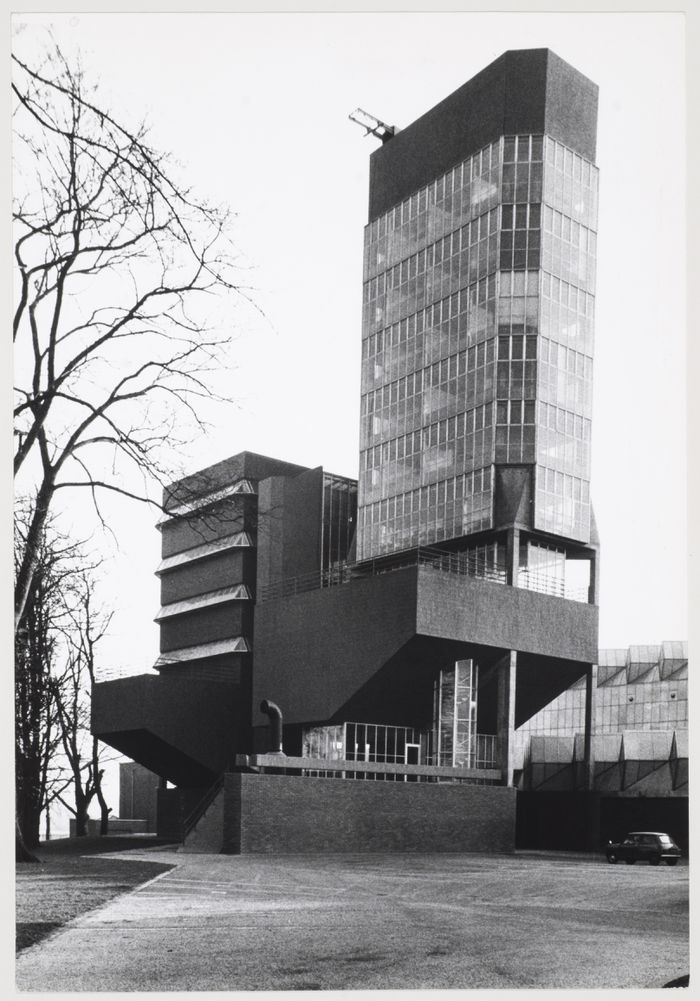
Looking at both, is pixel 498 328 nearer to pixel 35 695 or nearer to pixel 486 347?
pixel 486 347

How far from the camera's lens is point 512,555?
180 ft

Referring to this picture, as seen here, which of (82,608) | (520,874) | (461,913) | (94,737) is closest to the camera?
(461,913)

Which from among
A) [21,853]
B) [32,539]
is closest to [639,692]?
[21,853]

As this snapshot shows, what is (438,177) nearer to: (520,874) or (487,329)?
(487,329)

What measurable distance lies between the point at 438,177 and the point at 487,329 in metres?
8.30

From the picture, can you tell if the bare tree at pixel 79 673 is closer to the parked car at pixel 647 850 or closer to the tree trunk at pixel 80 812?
the tree trunk at pixel 80 812

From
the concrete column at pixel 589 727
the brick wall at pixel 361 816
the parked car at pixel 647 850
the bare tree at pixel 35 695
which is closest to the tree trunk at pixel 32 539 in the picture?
the bare tree at pixel 35 695

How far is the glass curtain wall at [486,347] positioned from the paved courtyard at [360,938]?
92.1ft

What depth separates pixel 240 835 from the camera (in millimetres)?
44094

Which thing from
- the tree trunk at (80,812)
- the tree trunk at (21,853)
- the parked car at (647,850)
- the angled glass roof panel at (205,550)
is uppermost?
the angled glass roof panel at (205,550)

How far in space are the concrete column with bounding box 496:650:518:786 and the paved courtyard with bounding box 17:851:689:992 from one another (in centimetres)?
2432

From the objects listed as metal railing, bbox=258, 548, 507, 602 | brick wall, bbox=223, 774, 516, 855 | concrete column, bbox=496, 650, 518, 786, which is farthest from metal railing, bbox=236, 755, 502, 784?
metal railing, bbox=258, 548, 507, 602

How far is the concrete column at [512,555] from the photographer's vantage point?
54.9m

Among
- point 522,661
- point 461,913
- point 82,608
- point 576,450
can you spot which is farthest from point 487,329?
point 461,913
